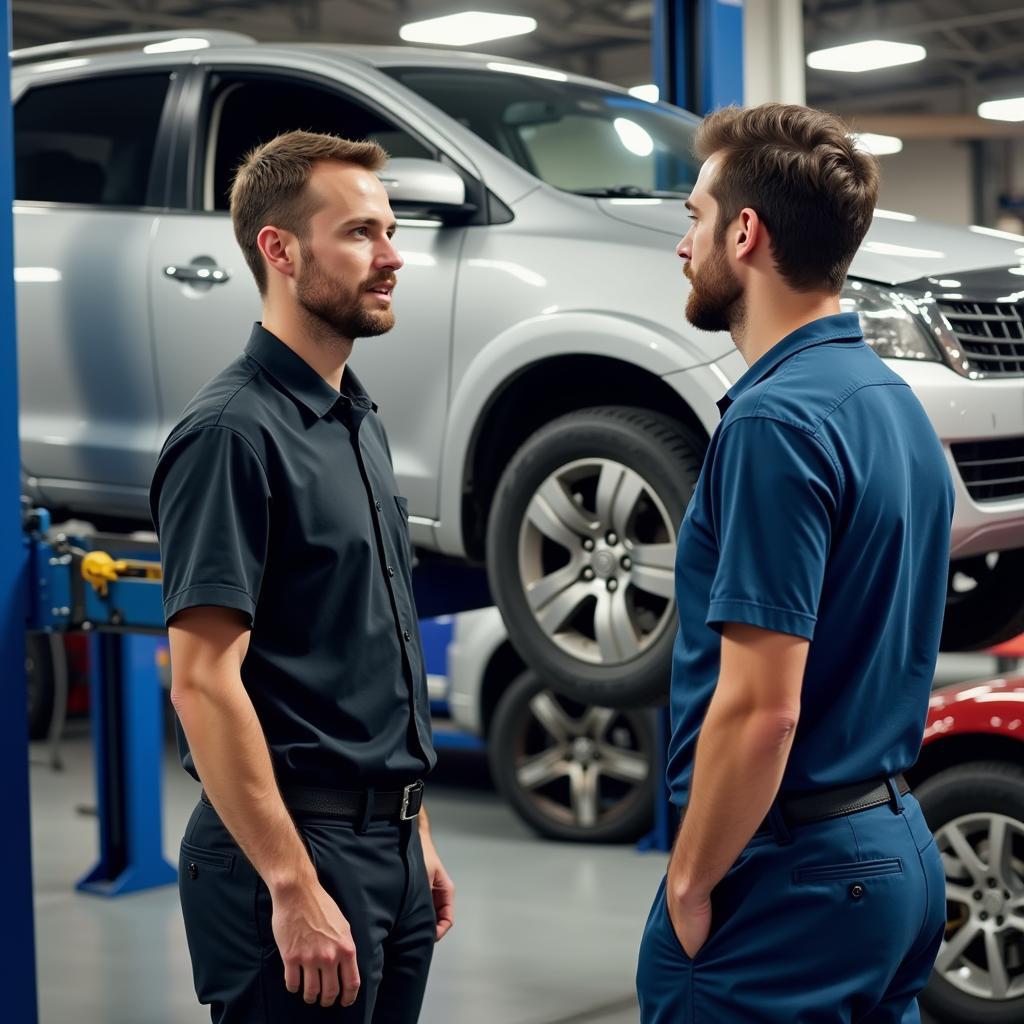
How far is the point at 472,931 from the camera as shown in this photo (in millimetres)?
5664

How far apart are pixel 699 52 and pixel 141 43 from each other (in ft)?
5.90

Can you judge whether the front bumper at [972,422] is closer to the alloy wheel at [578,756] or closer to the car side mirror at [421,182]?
the car side mirror at [421,182]

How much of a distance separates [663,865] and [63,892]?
7.91 ft

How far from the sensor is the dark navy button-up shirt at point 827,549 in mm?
1787

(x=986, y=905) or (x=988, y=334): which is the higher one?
(x=988, y=334)

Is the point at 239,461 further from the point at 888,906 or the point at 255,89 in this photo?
the point at 255,89

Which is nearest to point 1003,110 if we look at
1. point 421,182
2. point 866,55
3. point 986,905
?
point 866,55

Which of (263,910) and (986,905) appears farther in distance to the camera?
(986,905)

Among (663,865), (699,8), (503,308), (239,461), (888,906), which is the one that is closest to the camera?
(888,906)

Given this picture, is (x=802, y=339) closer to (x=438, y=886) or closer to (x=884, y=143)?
(x=438, y=886)

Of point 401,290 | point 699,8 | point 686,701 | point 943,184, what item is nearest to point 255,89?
point 401,290

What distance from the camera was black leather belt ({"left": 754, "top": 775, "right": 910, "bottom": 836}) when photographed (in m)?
1.90

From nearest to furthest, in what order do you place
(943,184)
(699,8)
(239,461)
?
(239,461), (699,8), (943,184)

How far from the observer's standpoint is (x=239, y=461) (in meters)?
2.17
